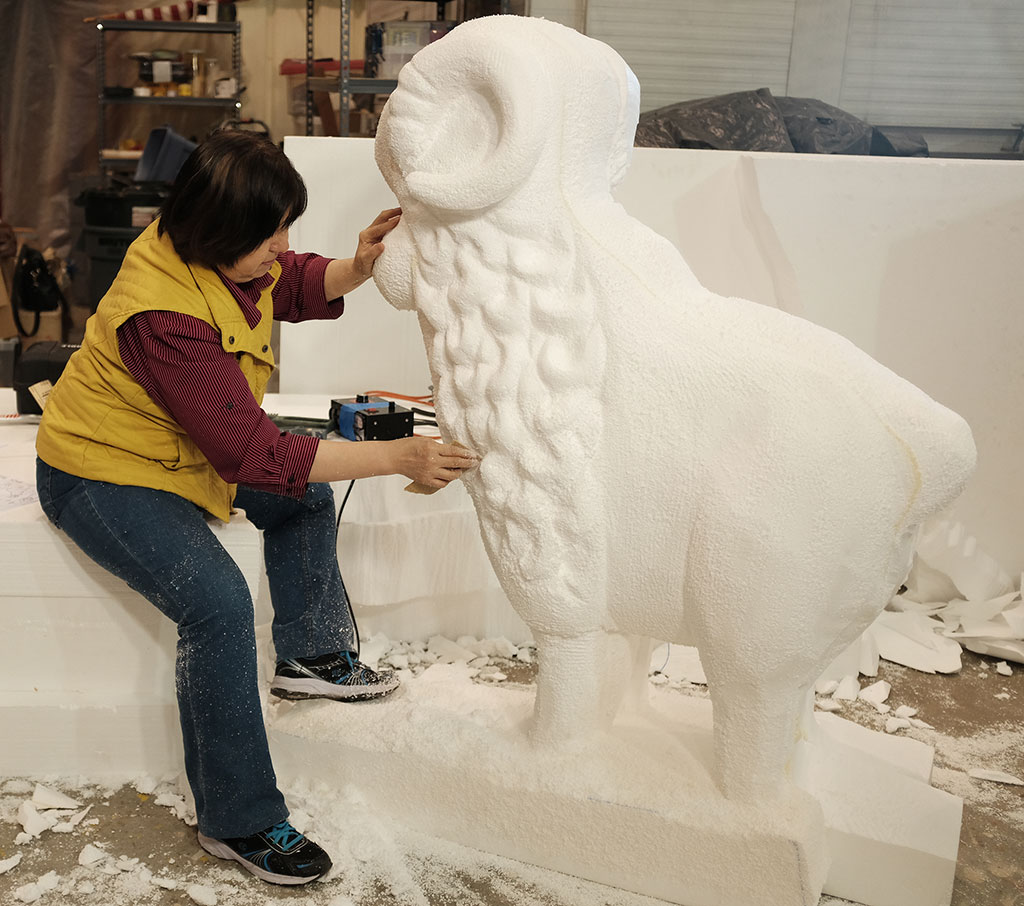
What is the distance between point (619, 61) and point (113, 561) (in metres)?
1.20

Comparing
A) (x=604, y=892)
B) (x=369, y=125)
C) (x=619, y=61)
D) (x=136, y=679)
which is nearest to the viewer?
(x=619, y=61)

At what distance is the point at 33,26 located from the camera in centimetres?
550

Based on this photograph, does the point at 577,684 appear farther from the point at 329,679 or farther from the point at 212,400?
the point at 212,400

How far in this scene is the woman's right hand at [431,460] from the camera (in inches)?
62.2

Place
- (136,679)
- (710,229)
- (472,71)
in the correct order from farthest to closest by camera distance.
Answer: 1. (710,229)
2. (136,679)
3. (472,71)

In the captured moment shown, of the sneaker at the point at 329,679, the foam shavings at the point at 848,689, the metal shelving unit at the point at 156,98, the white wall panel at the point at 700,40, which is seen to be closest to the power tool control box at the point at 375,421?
the sneaker at the point at 329,679

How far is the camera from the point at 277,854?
66.3 inches

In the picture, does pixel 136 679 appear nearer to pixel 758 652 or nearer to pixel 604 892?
pixel 604 892

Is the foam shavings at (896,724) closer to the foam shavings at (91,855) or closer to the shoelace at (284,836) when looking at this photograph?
the shoelace at (284,836)

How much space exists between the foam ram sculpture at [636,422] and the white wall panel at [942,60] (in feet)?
7.29

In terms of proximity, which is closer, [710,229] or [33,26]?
[710,229]

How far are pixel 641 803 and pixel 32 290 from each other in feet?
16.3

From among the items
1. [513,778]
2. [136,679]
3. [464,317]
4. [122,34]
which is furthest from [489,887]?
[122,34]

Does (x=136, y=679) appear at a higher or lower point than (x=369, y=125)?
lower
